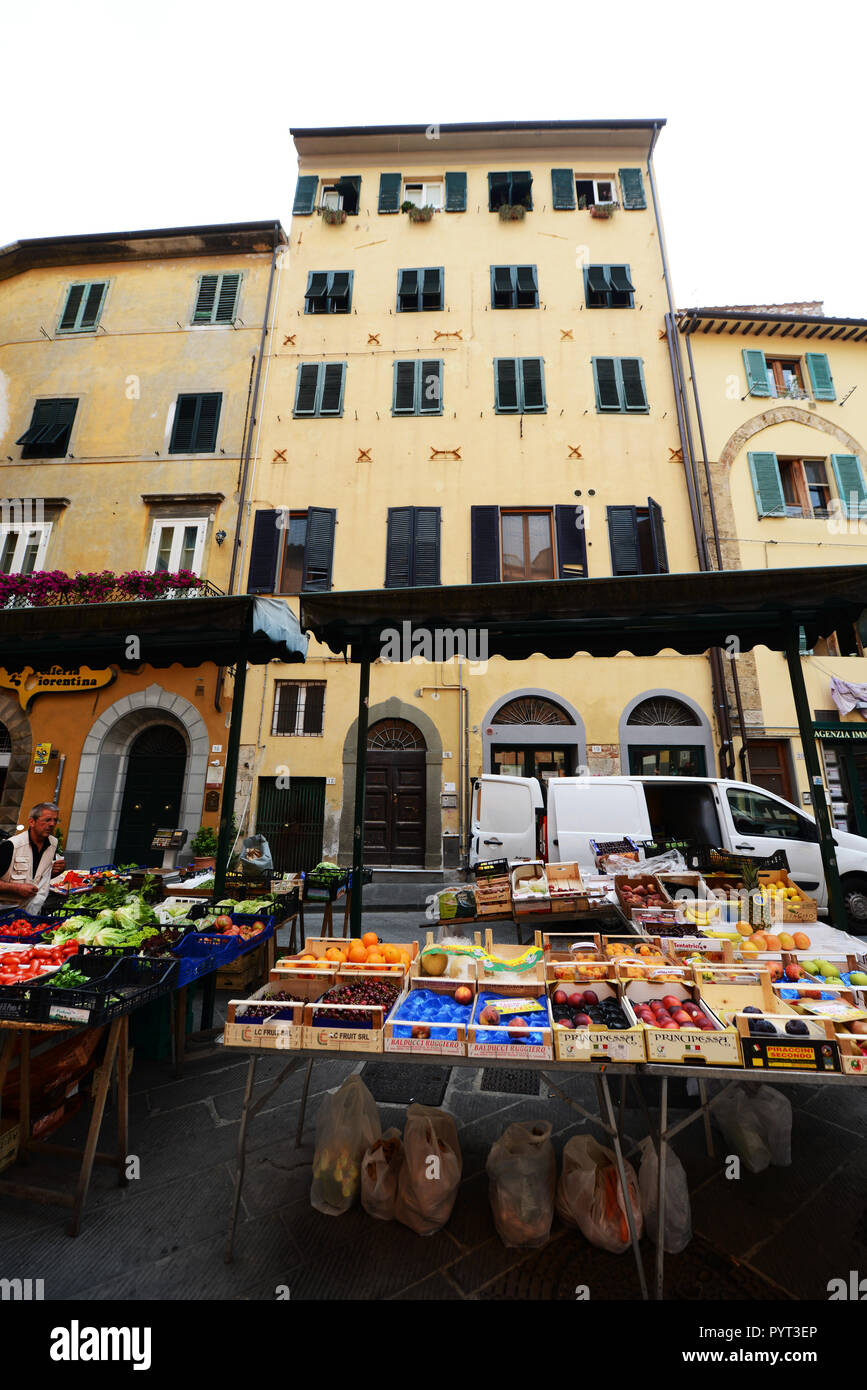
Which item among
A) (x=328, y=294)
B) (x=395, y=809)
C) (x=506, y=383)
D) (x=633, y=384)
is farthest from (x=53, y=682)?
(x=633, y=384)

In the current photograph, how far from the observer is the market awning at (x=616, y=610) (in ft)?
14.0

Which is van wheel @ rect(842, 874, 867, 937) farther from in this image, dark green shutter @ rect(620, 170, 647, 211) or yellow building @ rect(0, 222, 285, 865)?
dark green shutter @ rect(620, 170, 647, 211)

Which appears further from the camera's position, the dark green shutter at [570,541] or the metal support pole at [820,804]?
the dark green shutter at [570,541]

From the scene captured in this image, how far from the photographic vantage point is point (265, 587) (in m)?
13.6

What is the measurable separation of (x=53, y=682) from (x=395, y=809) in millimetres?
8117

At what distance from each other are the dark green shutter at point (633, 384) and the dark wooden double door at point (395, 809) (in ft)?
32.4

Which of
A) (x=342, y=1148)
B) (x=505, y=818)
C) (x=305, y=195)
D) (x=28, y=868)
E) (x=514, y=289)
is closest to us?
(x=342, y=1148)

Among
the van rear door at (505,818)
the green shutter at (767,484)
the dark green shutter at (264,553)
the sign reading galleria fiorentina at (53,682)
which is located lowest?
the van rear door at (505,818)

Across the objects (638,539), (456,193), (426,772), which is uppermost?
(456,193)

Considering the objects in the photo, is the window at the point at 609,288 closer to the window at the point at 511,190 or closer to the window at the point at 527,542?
the window at the point at 511,190

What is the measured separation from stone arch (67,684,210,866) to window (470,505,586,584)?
23.7 ft

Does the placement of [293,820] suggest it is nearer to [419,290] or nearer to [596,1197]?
[596,1197]

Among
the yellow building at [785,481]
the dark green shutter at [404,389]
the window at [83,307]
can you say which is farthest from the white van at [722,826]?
the window at [83,307]

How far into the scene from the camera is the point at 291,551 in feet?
46.0
